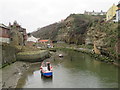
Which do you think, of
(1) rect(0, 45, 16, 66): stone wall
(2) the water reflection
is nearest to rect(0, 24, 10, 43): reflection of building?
(1) rect(0, 45, 16, 66): stone wall

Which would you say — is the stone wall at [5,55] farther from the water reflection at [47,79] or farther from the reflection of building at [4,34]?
the water reflection at [47,79]

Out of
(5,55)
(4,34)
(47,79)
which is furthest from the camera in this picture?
(4,34)

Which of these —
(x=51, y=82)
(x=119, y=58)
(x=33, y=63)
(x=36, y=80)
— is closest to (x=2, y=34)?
(x=33, y=63)

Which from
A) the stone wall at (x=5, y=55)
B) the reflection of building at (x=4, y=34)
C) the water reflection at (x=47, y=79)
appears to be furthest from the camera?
the reflection of building at (x=4, y=34)

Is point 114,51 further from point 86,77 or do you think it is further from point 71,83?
point 71,83

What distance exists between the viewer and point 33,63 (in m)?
43.8

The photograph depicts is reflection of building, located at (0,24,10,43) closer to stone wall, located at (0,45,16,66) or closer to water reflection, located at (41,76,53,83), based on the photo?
stone wall, located at (0,45,16,66)

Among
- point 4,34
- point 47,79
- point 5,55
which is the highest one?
point 4,34

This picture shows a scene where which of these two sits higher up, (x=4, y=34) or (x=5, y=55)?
(x=4, y=34)

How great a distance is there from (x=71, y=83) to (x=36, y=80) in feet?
21.2

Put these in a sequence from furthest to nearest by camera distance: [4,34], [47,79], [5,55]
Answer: [4,34]
[5,55]
[47,79]

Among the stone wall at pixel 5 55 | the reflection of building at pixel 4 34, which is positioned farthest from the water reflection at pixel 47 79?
the reflection of building at pixel 4 34

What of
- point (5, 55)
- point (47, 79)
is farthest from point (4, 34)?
point (47, 79)

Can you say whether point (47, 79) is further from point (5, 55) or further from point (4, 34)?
point (4, 34)
